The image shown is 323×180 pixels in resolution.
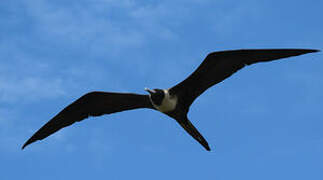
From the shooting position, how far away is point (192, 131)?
13.1 meters

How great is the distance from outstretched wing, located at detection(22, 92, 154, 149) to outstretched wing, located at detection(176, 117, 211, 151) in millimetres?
933

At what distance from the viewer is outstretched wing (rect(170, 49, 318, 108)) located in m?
12.1

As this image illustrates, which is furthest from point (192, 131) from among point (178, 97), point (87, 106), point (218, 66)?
point (87, 106)

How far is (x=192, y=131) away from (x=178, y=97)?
842 millimetres

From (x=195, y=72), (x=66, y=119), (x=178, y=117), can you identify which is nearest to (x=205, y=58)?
(x=195, y=72)

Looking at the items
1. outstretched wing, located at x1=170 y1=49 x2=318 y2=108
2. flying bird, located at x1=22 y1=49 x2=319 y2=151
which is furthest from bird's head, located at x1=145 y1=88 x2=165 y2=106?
outstretched wing, located at x1=170 y1=49 x2=318 y2=108

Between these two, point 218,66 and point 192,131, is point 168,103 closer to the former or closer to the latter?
point 192,131

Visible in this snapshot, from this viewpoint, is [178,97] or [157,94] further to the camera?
[178,97]

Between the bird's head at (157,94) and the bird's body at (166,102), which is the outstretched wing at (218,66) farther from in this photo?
the bird's head at (157,94)

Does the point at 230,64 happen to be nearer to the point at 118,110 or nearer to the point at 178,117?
the point at 178,117

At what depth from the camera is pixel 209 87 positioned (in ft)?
43.2

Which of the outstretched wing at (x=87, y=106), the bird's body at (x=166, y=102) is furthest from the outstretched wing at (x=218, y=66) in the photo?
the outstretched wing at (x=87, y=106)

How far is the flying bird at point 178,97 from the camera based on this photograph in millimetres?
12297

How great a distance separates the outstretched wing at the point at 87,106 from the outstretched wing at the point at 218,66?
3.43 ft
